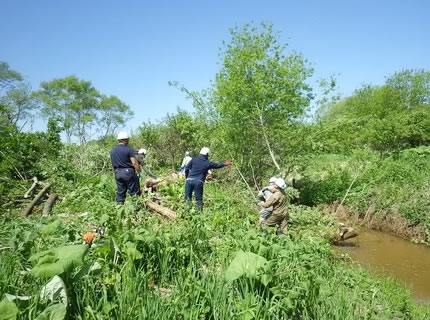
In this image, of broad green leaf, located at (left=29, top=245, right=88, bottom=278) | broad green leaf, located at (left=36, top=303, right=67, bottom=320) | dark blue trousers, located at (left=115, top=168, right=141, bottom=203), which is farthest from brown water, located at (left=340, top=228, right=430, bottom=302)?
broad green leaf, located at (left=36, top=303, right=67, bottom=320)

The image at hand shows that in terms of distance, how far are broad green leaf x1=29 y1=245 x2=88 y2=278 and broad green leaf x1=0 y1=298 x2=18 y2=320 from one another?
0.92 ft

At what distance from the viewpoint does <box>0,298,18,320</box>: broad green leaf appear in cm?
254

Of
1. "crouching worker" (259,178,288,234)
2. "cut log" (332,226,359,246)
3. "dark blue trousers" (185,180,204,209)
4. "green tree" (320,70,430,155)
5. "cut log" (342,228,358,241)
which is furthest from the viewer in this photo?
"green tree" (320,70,430,155)

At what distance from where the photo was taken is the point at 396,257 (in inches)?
386

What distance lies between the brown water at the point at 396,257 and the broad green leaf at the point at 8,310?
22.3ft

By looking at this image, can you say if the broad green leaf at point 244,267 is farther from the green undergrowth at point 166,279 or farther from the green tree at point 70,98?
the green tree at point 70,98

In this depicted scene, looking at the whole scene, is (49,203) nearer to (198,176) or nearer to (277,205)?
(198,176)

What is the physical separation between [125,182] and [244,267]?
5.43 m

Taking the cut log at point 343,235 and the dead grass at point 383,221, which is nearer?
the cut log at point 343,235

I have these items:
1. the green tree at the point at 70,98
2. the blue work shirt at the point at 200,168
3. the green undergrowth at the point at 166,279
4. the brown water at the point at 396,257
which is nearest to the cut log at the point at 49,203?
the blue work shirt at the point at 200,168

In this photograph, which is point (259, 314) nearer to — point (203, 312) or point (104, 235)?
point (203, 312)

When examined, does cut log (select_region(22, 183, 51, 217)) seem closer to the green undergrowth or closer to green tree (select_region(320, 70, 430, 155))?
the green undergrowth

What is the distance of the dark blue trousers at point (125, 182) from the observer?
330 inches

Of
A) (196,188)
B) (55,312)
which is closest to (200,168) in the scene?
(196,188)
